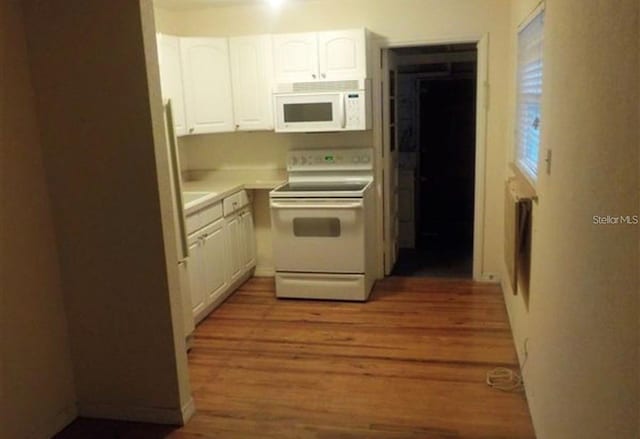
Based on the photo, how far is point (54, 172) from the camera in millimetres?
2457

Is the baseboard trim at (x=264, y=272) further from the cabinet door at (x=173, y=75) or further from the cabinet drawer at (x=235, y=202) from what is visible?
the cabinet door at (x=173, y=75)

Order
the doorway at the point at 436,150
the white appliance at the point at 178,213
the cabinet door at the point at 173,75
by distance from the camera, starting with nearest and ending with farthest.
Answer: the white appliance at the point at 178,213
the cabinet door at the point at 173,75
the doorway at the point at 436,150

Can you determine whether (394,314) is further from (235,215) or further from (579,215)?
(579,215)

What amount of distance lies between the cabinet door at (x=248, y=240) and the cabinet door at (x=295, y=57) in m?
1.22

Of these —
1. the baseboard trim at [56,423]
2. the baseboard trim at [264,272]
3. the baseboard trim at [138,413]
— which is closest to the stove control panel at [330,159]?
the baseboard trim at [264,272]

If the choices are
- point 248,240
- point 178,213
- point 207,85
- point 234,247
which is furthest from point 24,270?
point 248,240

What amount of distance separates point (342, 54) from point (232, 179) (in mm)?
1495

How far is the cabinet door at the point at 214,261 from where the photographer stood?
3.84 m

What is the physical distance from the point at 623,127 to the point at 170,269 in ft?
6.42

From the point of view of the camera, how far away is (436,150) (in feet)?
21.0

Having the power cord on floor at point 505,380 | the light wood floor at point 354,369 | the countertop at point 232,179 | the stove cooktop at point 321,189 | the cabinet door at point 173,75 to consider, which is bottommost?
the light wood floor at point 354,369

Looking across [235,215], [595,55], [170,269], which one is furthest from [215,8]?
[595,55]

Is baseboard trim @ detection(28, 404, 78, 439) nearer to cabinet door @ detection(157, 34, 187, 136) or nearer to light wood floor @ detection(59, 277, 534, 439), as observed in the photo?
light wood floor @ detection(59, 277, 534, 439)

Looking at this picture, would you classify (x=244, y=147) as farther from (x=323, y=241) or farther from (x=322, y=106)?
(x=323, y=241)
